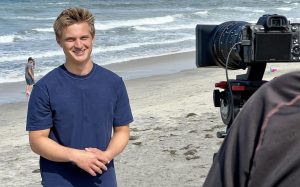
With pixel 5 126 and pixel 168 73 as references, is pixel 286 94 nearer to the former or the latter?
pixel 5 126

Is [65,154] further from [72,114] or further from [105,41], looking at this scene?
[105,41]

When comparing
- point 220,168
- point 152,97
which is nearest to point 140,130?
point 152,97

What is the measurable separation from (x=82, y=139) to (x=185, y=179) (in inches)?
130

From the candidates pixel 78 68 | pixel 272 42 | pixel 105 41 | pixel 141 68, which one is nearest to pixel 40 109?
pixel 78 68

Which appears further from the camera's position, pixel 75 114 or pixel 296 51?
pixel 296 51

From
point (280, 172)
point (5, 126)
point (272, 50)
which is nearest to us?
point (280, 172)

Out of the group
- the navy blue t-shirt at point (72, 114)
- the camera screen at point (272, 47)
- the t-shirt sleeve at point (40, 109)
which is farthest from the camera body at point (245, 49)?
the t-shirt sleeve at point (40, 109)

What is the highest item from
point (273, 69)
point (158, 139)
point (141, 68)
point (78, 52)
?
point (78, 52)

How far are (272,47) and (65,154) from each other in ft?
4.33

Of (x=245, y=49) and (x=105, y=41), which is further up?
(x=245, y=49)

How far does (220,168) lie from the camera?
34.5 inches

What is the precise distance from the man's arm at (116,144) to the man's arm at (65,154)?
33 mm

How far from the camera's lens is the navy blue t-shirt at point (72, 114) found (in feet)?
8.66

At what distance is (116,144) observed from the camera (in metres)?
2.75
